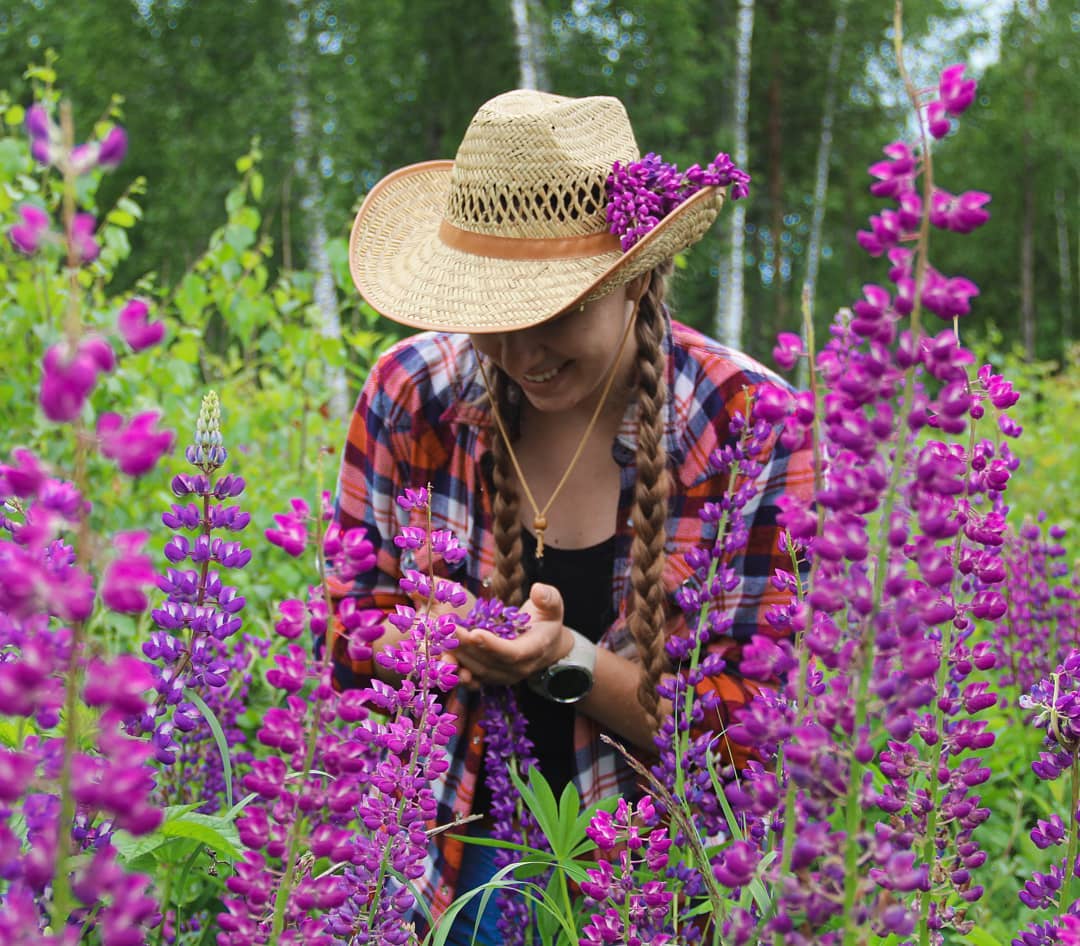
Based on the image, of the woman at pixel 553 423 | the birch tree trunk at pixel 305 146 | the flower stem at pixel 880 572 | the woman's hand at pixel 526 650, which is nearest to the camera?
the flower stem at pixel 880 572

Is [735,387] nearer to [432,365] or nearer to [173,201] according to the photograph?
[432,365]

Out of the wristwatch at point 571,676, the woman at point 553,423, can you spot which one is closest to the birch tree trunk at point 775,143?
the woman at point 553,423

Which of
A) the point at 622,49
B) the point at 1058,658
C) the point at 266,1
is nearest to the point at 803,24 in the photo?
the point at 622,49

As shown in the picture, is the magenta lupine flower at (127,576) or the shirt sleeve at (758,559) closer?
the magenta lupine flower at (127,576)

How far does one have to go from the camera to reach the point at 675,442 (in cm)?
235

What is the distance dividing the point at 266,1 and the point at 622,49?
17.7 ft

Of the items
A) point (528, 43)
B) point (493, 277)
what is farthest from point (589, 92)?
point (493, 277)

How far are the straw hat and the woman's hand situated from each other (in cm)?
47

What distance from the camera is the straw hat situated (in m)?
1.97

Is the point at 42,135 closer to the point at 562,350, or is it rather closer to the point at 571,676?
the point at 562,350

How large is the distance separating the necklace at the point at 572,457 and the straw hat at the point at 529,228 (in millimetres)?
259

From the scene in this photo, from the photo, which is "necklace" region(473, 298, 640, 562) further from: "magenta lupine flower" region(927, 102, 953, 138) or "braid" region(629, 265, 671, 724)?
"magenta lupine flower" region(927, 102, 953, 138)

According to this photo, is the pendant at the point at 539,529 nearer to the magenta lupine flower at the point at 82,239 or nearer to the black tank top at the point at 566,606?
the black tank top at the point at 566,606

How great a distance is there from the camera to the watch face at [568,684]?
2145mm
